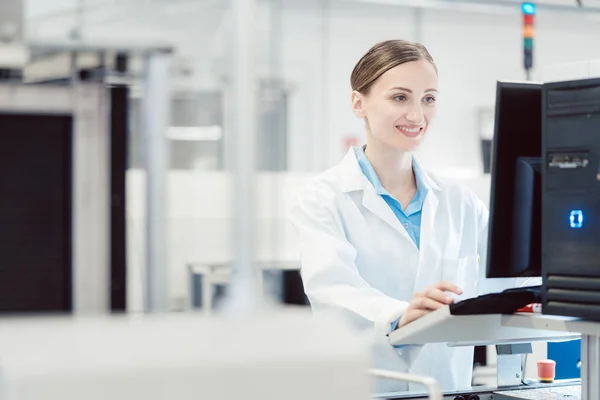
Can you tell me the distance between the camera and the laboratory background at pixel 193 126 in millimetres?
3531

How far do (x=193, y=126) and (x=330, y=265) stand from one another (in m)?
2.45

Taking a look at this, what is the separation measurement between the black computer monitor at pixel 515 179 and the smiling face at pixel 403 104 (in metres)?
0.34

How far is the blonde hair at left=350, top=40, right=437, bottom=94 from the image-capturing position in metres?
1.47

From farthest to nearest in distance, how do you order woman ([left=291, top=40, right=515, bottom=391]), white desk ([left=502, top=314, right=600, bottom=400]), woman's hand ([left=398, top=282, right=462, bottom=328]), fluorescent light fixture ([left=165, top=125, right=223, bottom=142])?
fluorescent light fixture ([left=165, top=125, right=223, bottom=142]) < woman ([left=291, top=40, right=515, bottom=391]) < woman's hand ([left=398, top=282, right=462, bottom=328]) < white desk ([left=502, top=314, right=600, bottom=400])

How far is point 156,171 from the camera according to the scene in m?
3.61

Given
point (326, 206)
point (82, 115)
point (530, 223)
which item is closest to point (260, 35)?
point (82, 115)

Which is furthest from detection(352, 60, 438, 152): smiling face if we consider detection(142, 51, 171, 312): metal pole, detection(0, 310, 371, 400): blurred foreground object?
detection(142, 51, 171, 312): metal pole

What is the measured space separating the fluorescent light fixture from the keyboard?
2.61m

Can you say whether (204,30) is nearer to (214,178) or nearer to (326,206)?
(214,178)

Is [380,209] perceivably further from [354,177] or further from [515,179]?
[515,179]

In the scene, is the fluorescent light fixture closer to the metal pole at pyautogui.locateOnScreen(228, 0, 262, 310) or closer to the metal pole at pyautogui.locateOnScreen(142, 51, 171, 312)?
the metal pole at pyautogui.locateOnScreen(142, 51, 171, 312)

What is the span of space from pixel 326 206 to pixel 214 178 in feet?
7.25

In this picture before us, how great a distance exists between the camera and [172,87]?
374 centimetres

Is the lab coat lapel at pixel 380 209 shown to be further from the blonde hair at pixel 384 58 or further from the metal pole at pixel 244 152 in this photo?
the metal pole at pixel 244 152
